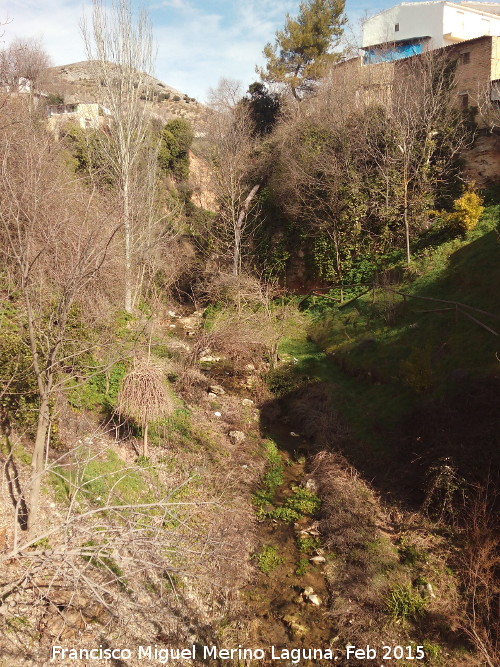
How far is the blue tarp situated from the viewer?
29.5 m

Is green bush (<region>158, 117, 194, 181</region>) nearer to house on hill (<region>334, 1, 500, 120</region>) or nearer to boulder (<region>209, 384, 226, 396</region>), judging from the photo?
house on hill (<region>334, 1, 500, 120</region>)

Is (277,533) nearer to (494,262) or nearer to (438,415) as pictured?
(438,415)

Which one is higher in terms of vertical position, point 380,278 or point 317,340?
point 380,278

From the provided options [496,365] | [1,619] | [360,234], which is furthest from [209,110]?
[1,619]

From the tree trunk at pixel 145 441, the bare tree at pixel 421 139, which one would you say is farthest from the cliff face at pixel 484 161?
the tree trunk at pixel 145 441

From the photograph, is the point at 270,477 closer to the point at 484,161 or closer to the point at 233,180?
the point at 233,180

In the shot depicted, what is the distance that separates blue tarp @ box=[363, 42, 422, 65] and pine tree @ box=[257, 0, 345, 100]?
2487 millimetres

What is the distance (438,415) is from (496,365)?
1865 mm

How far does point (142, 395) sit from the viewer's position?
10.3 metres

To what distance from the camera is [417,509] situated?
9.79 metres

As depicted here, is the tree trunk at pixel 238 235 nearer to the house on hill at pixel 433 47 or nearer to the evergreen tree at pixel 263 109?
the house on hill at pixel 433 47

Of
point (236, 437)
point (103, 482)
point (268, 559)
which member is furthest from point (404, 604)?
point (236, 437)

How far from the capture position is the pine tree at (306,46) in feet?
104

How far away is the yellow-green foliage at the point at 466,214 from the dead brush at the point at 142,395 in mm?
14104
